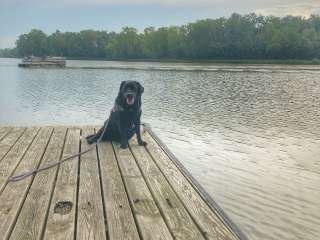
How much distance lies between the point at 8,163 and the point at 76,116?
15.5 m

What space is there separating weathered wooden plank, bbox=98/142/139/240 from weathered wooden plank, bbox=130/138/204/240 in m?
0.39

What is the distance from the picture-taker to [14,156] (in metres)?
7.33

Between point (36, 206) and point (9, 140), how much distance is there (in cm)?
449

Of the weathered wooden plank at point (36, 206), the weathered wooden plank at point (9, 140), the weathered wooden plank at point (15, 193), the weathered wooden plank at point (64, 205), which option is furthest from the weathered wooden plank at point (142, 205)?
the weathered wooden plank at point (9, 140)

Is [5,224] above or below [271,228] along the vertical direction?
above

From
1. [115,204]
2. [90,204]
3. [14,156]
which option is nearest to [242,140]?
[14,156]

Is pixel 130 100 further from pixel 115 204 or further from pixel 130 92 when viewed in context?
pixel 115 204

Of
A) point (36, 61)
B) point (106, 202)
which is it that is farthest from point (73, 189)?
point (36, 61)

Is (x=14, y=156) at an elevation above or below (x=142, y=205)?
below

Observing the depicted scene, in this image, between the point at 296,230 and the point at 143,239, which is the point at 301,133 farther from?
the point at 143,239

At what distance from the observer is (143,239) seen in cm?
403

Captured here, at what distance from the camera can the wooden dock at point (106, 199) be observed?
4191 millimetres

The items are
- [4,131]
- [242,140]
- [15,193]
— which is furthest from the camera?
[242,140]

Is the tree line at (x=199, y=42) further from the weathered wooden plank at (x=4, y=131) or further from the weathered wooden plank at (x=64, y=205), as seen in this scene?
the weathered wooden plank at (x=64, y=205)
